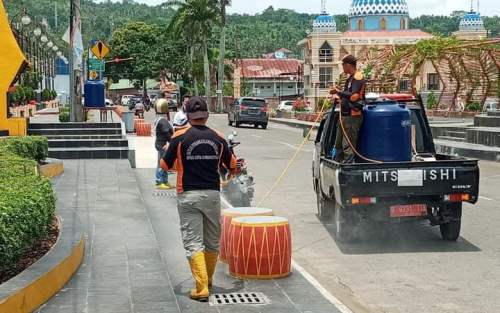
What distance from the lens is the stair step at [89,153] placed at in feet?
63.3

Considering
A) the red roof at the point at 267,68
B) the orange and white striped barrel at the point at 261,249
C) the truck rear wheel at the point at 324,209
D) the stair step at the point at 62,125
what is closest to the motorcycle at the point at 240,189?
the truck rear wheel at the point at 324,209

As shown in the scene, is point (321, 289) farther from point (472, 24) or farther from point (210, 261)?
point (472, 24)

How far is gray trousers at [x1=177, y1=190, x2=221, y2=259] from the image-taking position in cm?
697

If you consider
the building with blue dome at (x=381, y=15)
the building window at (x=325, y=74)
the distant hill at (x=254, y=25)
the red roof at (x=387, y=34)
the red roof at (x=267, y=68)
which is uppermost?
the distant hill at (x=254, y=25)

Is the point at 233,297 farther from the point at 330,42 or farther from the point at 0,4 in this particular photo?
the point at 330,42

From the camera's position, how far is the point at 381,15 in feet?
305

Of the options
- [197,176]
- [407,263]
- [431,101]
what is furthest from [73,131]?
[431,101]

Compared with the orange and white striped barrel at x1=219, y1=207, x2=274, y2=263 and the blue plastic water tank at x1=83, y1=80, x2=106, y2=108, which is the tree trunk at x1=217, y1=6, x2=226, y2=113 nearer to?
the blue plastic water tank at x1=83, y1=80, x2=106, y2=108

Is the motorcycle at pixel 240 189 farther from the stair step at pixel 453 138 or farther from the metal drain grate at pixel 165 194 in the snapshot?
the stair step at pixel 453 138

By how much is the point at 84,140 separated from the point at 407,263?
13.1 metres

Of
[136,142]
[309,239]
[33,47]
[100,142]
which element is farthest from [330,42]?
[309,239]

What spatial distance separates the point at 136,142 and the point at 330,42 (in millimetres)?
59423

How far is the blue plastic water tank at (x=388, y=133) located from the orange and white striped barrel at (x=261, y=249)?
2.82 meters

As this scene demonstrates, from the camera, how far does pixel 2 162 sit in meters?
10.4
